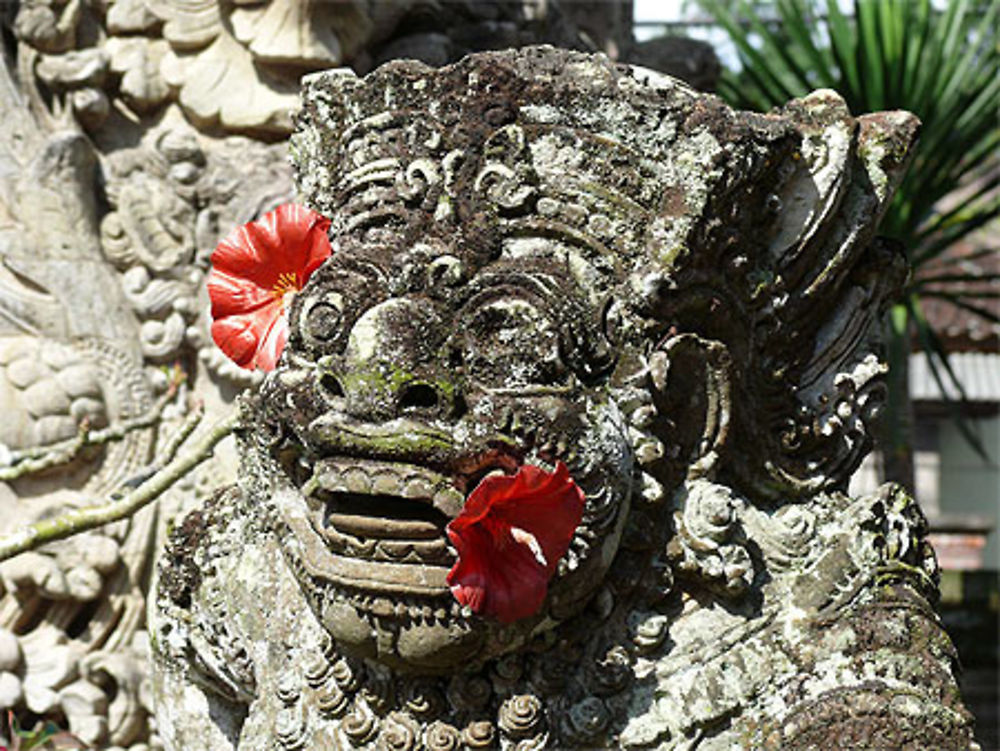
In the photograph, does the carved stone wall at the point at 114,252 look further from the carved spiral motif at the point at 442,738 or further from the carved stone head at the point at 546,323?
the carved spiral motif at the point at 442,738

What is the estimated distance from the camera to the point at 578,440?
6.81 ft

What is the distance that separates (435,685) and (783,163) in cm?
85

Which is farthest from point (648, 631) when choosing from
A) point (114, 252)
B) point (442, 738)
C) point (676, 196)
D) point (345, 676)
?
point (114, 252)

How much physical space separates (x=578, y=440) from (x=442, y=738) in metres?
0.44

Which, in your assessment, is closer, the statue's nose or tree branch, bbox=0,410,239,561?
the statue's nose

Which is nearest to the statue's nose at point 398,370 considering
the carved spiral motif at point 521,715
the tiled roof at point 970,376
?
the carved spiral motif at point 521,715

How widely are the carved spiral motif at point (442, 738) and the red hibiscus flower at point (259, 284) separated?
1.87ft

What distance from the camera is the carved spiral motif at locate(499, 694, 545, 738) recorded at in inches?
85.4

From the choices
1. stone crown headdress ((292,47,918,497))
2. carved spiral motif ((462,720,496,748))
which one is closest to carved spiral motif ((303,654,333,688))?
carved spiral motif ((462,720,496,748))

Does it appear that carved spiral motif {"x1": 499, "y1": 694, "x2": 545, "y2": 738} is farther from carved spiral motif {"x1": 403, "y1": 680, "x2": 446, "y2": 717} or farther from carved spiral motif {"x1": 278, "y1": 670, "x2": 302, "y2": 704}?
carved spiral motif {"x1": 278, "y1": 670, "x2": 302, "y2": 704}

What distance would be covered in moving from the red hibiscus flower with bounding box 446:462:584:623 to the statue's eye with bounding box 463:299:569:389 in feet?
0.41

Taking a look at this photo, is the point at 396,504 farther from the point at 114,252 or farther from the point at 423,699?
the point at 114,252

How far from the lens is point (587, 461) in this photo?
6.82 feet

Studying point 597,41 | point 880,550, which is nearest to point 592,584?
point 880,550
